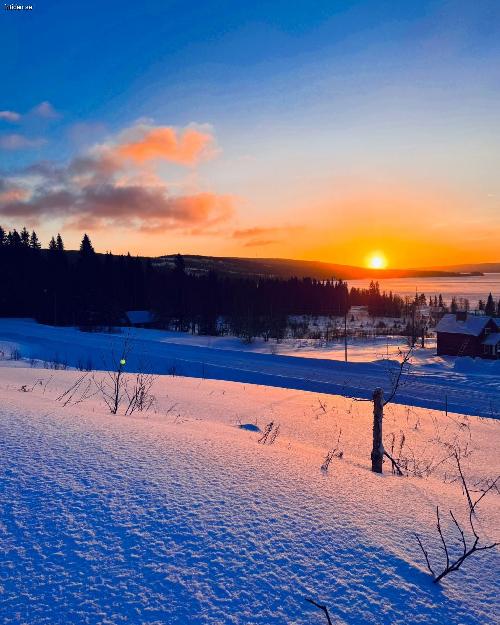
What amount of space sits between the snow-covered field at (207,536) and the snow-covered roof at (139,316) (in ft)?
166

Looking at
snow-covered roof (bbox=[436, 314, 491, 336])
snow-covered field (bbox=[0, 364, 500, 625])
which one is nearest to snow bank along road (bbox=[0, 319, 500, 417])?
snow-covered roof (bbox=[436, 314, 491, 336])

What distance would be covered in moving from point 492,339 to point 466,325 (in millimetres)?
2404

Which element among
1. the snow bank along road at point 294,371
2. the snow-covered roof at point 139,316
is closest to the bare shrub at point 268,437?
the snow bank along road at point 294,371

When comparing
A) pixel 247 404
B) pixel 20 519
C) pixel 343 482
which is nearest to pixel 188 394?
pixel 247 404

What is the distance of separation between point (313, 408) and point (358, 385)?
39.6 ft

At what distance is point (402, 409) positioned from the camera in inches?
471

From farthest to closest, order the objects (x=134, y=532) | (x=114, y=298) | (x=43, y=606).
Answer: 1. (x=114, y=298)
2. (x=134, y=532)
3. (x=43, y=606)

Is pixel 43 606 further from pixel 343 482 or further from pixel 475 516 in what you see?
pixel 475 516

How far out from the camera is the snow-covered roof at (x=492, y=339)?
34625 millimetres

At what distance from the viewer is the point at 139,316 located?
173 ft

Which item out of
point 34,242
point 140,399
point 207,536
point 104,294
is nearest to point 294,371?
point 140,399

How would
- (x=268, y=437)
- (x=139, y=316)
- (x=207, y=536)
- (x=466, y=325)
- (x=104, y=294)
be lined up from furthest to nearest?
(x=139, y=316) < (x=104, y=294) < (x=466, y=325) < (x=268, y=437) < (x=207, y=536)

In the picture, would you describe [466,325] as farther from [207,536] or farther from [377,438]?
[207,536]

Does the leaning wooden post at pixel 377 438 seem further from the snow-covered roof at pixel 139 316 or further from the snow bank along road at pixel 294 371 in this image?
the snow-covered roof at pixel 139 316
